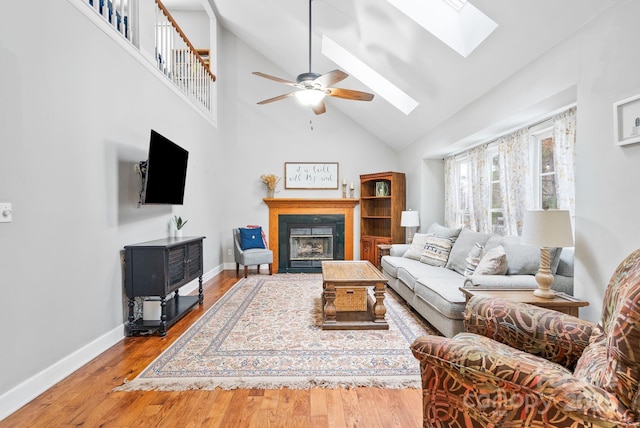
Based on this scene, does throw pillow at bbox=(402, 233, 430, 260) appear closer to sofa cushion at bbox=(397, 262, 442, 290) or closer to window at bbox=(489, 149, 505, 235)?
sofa cushion at bbox=(397, 262, 442, 290)

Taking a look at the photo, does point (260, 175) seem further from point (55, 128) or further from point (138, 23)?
point (55, 128)

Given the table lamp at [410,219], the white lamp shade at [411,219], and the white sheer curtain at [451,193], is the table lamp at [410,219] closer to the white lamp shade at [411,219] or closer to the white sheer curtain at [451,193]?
the white lamp shade at [411,219]

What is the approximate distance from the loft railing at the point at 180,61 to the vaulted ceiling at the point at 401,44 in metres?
1.10

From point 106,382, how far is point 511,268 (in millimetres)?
3370

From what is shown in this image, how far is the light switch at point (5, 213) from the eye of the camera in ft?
5.88

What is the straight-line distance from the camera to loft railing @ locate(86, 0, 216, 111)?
115 inches

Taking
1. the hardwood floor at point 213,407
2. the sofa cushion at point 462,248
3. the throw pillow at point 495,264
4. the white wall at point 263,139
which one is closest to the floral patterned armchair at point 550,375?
the hardwood floor at point 213,407

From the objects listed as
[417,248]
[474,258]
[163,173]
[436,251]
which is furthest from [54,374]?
[417,248]

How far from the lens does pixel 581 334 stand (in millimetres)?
1415

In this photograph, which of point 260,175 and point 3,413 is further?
point 260,175

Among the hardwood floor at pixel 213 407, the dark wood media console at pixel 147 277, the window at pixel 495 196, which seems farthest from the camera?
the window at pixel 495 196

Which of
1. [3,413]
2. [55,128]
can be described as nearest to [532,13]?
[55,128]

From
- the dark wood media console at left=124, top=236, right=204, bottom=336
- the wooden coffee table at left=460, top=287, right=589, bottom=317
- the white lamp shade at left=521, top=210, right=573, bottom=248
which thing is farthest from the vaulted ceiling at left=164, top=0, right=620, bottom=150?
the dark wood media console at left=124, top=236, right=204, bottom=336

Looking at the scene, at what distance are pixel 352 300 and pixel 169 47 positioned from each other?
3.89 metres
